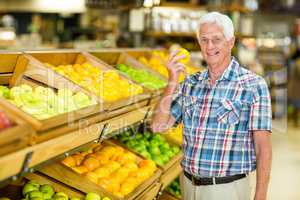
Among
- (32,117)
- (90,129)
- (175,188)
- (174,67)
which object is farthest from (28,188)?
(175,188)

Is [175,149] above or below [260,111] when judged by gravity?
below

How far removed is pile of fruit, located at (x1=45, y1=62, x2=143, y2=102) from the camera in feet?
10.9

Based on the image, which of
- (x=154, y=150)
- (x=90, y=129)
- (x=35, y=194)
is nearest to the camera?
(x=90, y=129)

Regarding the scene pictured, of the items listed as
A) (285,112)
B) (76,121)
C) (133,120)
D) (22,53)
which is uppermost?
(22,53)

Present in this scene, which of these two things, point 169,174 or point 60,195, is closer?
point 60,195

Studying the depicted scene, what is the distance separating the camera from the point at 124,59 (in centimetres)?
488

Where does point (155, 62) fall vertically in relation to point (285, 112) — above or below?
above

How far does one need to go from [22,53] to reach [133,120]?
99 cm

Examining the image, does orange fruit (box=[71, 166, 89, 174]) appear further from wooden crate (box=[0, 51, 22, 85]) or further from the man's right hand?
the man's right hand

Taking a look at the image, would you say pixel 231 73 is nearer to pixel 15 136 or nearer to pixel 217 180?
pixel 217 180

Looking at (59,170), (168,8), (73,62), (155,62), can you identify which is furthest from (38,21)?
(59,170)

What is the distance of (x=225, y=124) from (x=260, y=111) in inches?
8.4

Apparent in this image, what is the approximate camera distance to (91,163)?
11.2 feet

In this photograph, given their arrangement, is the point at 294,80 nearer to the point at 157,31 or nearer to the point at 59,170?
the point at 157,31
